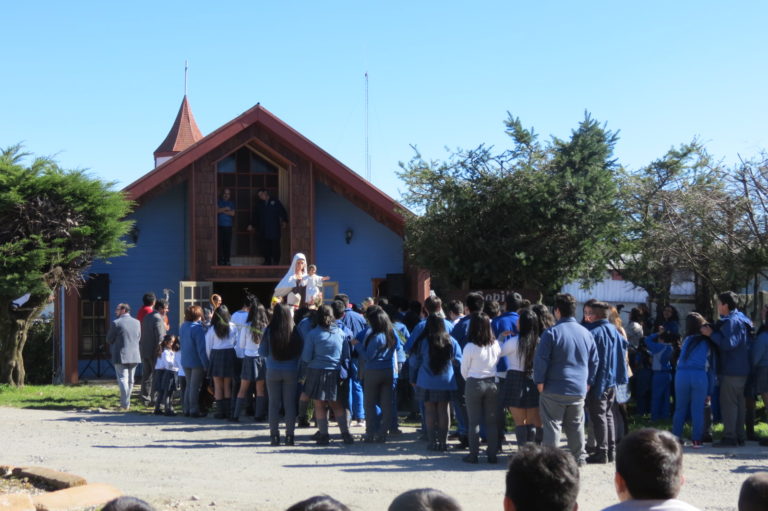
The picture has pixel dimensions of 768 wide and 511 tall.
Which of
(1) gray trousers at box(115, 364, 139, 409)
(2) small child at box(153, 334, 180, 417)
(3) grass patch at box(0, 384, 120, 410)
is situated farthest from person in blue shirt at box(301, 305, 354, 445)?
(3) grass patch at box(0, 384, 120, 410)

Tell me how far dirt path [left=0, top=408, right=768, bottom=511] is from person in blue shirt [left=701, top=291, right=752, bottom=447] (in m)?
0.32

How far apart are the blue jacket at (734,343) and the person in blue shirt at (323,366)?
4.60 meters

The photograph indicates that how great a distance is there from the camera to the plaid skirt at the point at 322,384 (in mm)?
11234

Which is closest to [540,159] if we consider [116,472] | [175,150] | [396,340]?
[396,340]

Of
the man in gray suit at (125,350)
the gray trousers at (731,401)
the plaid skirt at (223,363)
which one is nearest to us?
the gray trousers at (731,401)

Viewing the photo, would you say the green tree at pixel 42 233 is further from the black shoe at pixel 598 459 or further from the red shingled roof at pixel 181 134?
the red shingled roof at pixel 181 134

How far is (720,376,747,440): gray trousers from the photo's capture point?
1079 cm

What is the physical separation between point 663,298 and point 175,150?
100ft

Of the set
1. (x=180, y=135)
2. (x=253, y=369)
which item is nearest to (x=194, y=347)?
(x=253, y=369)

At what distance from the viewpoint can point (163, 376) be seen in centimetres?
1417

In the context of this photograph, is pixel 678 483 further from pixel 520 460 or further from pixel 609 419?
pixel 609 419

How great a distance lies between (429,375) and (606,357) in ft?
6.77

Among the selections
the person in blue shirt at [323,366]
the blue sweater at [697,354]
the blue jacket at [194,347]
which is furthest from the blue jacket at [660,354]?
the blue jacket at [194,347]

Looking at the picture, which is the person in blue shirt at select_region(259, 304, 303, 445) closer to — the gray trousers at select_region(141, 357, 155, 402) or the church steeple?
the gray trousers at select_region(141, 357, 155, 402)
